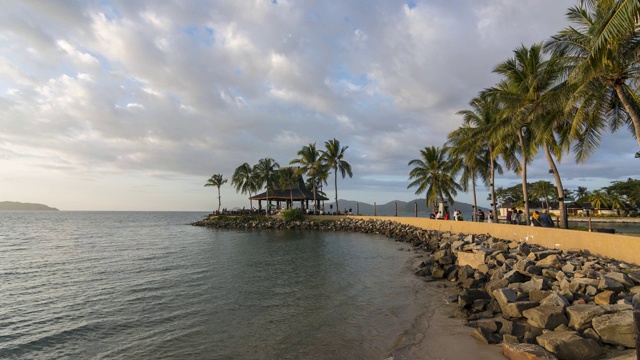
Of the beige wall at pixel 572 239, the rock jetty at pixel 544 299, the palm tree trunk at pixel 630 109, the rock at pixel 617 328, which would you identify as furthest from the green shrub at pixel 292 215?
the rock at pixel 617 328

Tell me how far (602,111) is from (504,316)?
38.0 feet

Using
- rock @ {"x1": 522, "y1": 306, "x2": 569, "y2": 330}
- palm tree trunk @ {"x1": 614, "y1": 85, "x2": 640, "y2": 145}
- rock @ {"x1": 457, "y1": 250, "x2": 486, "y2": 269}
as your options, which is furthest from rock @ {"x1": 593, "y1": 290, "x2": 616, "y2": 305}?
palm tree trunk @ {"x1": 614, "y1": 85, "x2": 640, "y2": 145}

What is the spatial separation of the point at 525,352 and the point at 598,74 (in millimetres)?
11910

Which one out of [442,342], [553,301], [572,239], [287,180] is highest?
[287,180]

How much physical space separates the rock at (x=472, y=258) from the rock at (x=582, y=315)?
22.1 ft

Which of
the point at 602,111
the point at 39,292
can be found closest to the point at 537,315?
the point at 602,111

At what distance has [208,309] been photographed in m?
10.8

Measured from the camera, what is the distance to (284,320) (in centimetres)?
961

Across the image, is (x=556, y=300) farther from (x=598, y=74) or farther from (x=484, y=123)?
(x=484, y=123)

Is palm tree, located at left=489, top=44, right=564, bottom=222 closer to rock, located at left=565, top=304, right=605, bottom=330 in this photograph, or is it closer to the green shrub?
rock, located at left=565, top=304, right=605, bottom=330

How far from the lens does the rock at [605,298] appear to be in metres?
7.85

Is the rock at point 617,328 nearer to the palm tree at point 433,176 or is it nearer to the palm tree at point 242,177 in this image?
the palm tree at point 433,176

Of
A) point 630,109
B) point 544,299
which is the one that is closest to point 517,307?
point 544,299

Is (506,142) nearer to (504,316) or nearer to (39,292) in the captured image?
(504,316)
